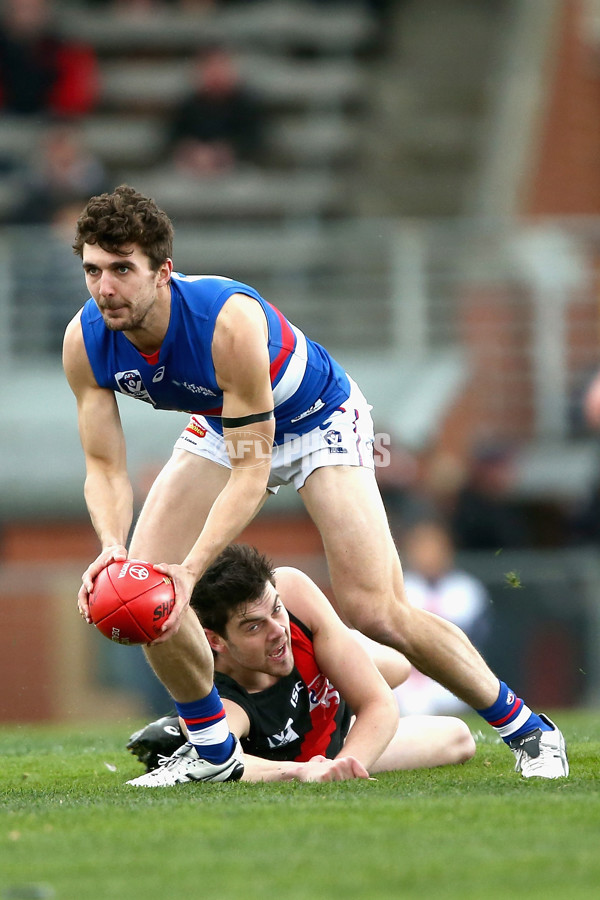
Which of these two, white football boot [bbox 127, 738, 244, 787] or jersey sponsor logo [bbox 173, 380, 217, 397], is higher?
jersey sponsor logo [bbox 173, 380, 217, 397]

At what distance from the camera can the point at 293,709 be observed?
20.0 feet

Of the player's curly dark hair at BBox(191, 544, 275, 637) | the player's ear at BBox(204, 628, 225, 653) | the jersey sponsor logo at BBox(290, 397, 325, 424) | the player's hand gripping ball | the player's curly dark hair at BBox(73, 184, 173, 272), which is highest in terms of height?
the player's curly dark hair at BBox(73, 184, 173, 272)

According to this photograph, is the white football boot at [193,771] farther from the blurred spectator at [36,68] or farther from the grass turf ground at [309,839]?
the blurred spectator at [36,68]

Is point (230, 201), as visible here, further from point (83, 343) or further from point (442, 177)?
point (83, 343)

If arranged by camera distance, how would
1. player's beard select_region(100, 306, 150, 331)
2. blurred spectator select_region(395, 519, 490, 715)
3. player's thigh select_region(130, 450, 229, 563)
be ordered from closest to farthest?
player's beard select_region(100, 306, 150, 331) → player's thigh select_region(130, 450, 229, 563) → blurred spectator select_region(395, 519, 490, 715)

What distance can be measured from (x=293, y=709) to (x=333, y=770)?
62cm

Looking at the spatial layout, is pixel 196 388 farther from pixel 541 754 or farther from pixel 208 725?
pixel 541 754

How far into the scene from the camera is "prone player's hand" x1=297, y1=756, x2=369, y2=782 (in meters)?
5.50

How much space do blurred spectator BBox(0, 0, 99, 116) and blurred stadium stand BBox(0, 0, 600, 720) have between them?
1.05 ft

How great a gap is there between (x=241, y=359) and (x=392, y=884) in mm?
2345

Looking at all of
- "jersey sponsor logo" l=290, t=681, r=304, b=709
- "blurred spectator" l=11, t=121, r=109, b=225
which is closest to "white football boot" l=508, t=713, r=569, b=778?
"jersey sponsor logo" l=290, t=681, r=304, b=709

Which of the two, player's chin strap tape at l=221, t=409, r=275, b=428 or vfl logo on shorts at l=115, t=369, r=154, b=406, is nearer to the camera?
player's chin strap tape at l=221, t=409, r=275, b=428

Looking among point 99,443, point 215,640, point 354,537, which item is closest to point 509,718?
point 354,537

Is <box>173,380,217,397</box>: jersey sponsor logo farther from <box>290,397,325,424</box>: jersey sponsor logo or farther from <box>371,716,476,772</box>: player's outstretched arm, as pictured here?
<box>371,716,476,772</box>: player's outstretched arm
